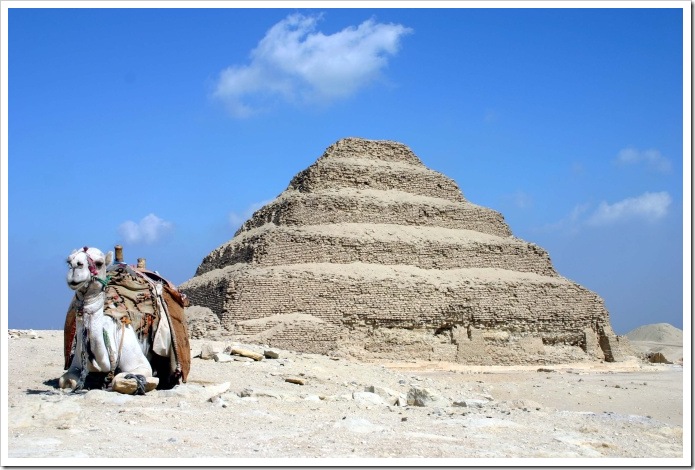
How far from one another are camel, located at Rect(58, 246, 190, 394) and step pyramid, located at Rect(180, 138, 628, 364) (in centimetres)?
1575

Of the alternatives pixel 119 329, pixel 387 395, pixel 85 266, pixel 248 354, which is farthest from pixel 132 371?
pixel 248 354

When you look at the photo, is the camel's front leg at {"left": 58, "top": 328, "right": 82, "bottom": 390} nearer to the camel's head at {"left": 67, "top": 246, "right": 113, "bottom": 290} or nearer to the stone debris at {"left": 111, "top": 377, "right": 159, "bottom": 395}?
the stone debris at {"left": 111, "top": 377, "right": 159, "bottom": 395}

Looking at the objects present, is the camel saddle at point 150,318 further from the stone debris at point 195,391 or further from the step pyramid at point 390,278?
the step pyramid at point 390,278

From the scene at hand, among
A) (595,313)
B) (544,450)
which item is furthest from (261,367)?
(595,313)

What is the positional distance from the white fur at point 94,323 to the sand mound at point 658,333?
200ft

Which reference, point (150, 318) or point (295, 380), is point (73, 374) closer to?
point (150, 318)

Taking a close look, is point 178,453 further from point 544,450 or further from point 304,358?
point 304,358

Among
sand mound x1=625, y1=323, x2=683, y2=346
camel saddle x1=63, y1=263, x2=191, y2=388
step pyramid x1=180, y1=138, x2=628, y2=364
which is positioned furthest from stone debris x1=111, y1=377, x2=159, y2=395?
sand mound x1=625, y1=323, x2=683, y2=346

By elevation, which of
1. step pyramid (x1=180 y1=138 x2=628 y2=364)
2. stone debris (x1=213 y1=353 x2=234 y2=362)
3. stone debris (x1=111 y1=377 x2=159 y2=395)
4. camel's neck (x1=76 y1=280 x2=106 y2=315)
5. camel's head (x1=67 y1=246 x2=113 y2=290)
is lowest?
stone debris (x1=111 y1=377 x2=159 y2=395)

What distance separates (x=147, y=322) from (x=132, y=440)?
3222 mm

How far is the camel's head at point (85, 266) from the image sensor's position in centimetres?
1003

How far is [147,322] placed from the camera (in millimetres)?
11109

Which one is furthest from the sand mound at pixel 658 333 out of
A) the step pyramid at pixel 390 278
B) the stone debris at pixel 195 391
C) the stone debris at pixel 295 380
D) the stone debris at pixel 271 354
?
the stone debris at pixel 195 391

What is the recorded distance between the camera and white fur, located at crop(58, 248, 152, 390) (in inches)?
397
